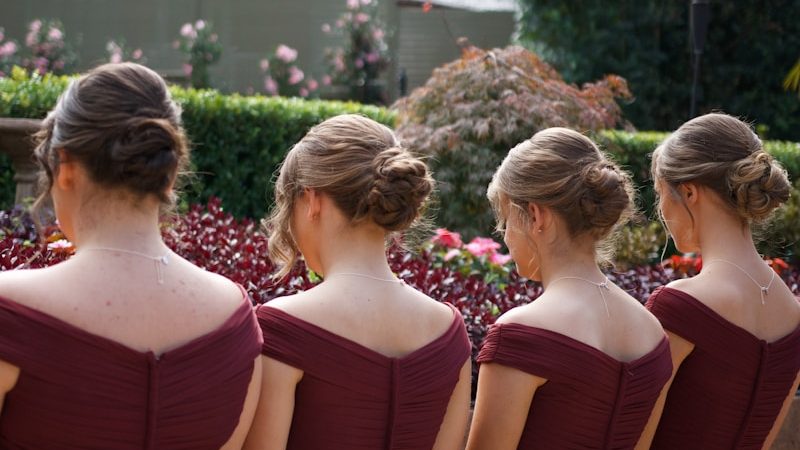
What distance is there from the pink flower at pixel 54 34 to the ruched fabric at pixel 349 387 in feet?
45.6

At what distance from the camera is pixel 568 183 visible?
2.93 meters

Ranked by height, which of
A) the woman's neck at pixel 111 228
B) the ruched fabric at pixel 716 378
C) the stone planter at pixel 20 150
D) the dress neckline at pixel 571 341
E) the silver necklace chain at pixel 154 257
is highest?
the woman's neck at pixel 111 228

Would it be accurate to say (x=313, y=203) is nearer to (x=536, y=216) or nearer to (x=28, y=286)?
(x=536, y=216)

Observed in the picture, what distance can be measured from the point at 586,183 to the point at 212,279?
1.12 metres

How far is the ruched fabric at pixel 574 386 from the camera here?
9.24ft

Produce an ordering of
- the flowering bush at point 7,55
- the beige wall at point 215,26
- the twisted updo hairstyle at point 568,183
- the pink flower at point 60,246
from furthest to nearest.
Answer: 1. the beige wall at point 215,26
2. the flowering bush at point 7,55
3. the pink flower at point 60,246
4. the twisted updo hairstyle at point 568,183

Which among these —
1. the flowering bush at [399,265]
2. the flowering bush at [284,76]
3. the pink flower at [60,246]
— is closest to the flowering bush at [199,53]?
the flowering bush at [284,76]

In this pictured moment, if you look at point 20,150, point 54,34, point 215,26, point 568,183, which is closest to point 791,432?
point 568,183

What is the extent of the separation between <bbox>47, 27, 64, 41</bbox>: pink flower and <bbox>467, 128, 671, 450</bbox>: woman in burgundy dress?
13584mm

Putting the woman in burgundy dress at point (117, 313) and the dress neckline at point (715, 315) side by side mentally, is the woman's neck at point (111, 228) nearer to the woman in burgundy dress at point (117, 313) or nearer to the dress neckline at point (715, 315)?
the woman in burgundy dress at point (117, 313)

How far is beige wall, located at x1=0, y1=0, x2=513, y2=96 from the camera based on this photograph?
661 inches

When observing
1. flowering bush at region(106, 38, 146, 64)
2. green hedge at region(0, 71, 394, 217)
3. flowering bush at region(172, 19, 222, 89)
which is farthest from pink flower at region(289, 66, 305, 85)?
green hedge at region(0, 71, 394, 217)

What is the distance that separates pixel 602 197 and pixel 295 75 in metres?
13.2

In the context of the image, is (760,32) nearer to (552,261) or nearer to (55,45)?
(55,45)
